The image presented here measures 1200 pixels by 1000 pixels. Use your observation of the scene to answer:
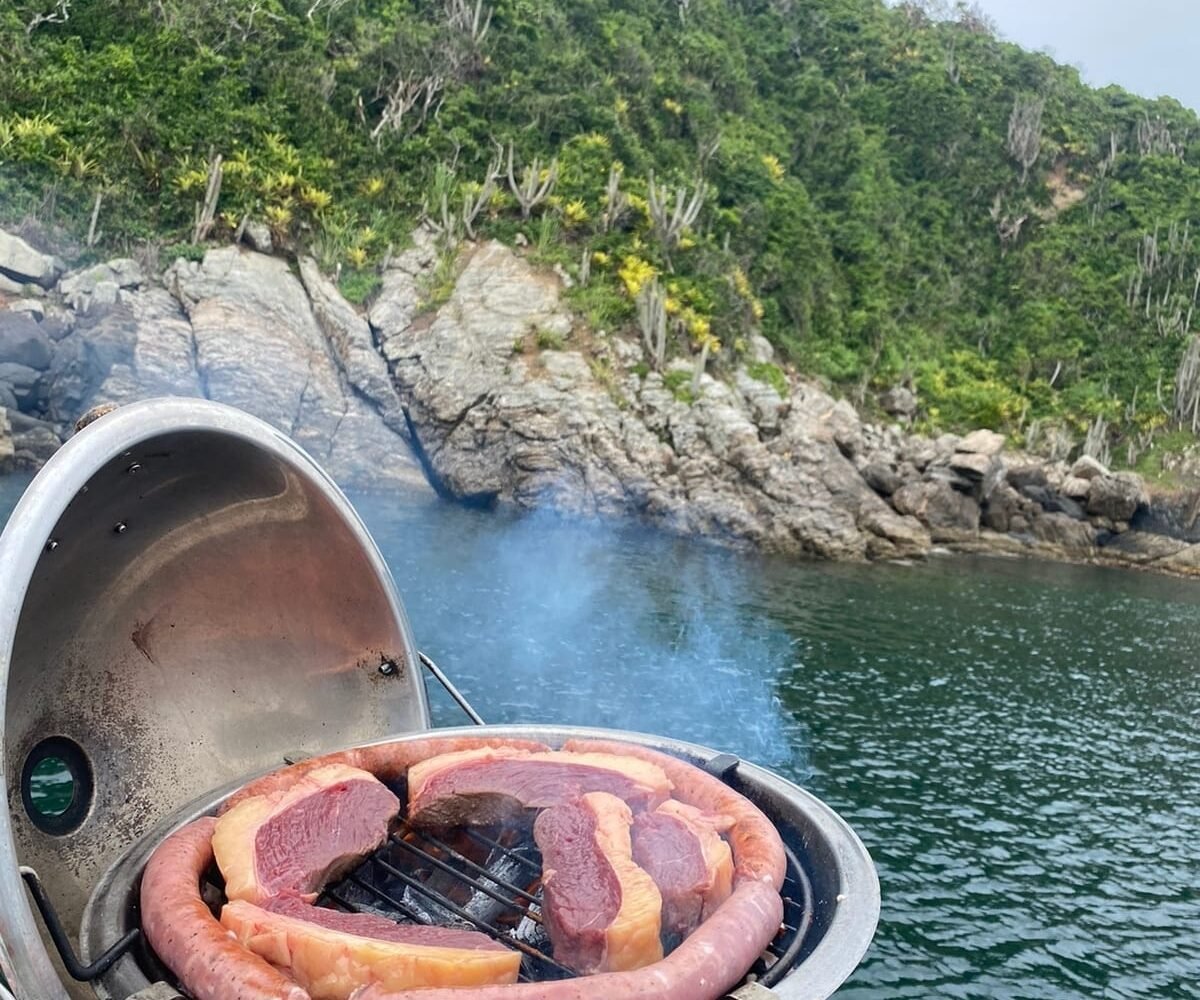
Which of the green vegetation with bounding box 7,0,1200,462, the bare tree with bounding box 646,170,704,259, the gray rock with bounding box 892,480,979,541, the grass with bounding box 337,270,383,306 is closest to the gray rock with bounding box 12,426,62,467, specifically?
the green vegetation with bounding box 7,0,1200,462

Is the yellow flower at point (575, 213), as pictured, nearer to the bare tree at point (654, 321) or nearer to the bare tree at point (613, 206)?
the bare tree at point (613, 206)

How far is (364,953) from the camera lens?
11.4 ft

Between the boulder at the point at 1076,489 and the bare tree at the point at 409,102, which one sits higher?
the bare tree at the point at 409,102

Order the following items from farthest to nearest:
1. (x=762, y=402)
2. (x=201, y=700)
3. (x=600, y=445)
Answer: (x=762, y=402)
(x=600, y=445)
(x=201, y=700)

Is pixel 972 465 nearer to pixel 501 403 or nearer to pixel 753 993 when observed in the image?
pixel 501 403

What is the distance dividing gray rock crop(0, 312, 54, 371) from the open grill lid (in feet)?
86.8

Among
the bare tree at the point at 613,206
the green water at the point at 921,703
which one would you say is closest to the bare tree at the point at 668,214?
the bare tree at the point at 613,206

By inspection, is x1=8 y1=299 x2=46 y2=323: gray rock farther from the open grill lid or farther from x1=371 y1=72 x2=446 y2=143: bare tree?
the open grill lid

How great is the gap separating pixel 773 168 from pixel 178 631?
50280 mm

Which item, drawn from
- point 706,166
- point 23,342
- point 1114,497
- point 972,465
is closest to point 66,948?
point 23,342

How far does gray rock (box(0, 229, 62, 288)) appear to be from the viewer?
28531 millimetres

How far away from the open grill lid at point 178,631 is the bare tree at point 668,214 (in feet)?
119

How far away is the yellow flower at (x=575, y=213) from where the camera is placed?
3947cm

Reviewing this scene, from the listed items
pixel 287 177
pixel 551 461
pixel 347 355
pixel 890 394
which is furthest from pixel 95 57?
pixel 890 394
